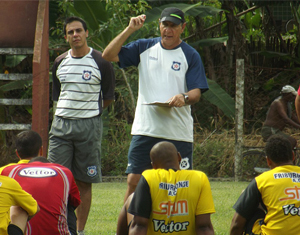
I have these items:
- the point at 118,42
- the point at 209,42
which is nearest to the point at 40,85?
the point at 118,42

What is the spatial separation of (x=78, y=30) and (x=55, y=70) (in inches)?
19.6

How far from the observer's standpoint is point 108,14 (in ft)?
40.0

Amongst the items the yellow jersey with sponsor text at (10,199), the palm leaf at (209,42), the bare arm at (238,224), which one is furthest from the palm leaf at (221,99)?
the yellow jersey with sponsor text at (10,199)

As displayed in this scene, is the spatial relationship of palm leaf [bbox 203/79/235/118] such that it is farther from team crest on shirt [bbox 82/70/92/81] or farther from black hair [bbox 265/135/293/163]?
black hair [bbox 265/135/293/163]

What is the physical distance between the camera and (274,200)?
12.6 feet

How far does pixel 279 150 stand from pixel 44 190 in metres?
1.72

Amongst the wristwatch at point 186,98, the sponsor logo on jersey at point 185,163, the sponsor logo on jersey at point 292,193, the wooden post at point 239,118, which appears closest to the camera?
the sponsor logo on jersey at point 292,193

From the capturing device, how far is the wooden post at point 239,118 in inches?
435

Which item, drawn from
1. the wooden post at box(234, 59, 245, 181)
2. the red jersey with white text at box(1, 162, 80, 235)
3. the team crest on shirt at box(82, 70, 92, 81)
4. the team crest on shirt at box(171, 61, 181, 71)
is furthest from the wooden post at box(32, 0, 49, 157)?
the wooden post at box(234, 59, 245, 181)

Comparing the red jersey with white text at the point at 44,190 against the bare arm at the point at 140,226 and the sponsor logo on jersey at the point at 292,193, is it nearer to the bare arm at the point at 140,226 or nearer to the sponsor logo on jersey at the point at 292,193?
the bare arm at the point at 140,226

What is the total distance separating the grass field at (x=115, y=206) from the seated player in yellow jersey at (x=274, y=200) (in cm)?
174

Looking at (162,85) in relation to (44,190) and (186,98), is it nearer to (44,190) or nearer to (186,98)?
(186,98)

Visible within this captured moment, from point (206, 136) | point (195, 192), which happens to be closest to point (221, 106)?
point (206, 136)

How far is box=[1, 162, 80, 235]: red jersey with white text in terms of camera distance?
13.3 feet
